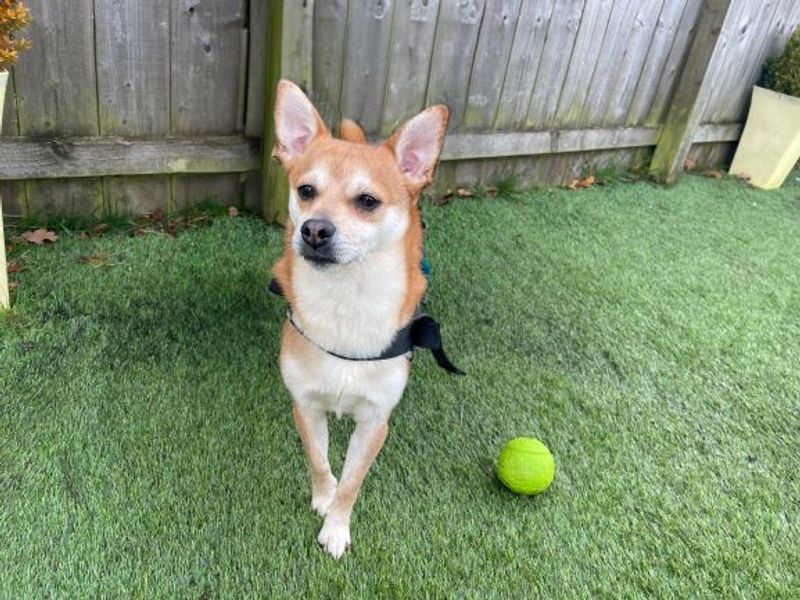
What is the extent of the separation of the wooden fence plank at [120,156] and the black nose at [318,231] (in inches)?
80.5

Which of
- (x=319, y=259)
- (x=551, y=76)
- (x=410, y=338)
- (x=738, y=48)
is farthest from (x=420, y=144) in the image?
(x=738, y=48)

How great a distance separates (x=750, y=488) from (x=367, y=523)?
60.8 inches

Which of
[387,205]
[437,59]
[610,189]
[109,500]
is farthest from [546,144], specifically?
[109,500]

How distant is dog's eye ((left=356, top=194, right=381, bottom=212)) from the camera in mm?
1812

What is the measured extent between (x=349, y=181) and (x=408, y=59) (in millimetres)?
2328

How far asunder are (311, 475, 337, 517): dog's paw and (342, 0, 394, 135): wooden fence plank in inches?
97.9

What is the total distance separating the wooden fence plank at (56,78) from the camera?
2818mm

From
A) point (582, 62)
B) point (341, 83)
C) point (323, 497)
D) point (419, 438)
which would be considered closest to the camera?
point (323, 497)

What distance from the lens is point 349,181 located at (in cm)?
181

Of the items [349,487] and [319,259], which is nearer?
[319,259]

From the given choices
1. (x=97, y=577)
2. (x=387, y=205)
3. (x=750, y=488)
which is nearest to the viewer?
(x=97, y=577)

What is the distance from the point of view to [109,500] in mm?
1938

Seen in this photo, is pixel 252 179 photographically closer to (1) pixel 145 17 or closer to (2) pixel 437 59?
(1) pixel 145 17

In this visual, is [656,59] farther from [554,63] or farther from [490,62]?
[490,62]
